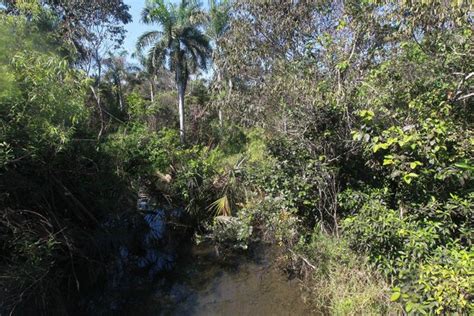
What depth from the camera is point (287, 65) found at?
787 centimetres

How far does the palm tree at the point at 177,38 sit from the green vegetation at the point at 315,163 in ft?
46.1

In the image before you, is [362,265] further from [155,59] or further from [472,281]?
[155,59]

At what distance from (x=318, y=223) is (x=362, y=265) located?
5.46 ft

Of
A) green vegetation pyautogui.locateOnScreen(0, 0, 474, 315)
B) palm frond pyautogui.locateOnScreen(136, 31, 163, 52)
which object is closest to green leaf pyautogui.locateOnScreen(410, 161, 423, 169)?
green vegetation pyautogui.locateOnScreen(0, 0, 474, 315)

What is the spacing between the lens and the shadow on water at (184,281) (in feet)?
22.9

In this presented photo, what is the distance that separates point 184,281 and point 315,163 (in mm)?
4223

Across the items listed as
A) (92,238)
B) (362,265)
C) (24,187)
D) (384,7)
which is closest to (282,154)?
(362,265)

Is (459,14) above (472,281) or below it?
above

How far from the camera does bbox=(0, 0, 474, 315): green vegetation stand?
5219mm

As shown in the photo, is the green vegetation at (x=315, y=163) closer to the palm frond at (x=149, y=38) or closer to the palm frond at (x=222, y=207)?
the palm frond at (x=222, y=207)

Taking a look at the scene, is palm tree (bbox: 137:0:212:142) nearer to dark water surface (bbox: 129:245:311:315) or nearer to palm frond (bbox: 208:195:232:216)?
palm frond (bbox: 208:195:232:216)

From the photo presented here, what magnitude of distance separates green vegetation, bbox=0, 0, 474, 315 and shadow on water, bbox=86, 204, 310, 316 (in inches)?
17.4

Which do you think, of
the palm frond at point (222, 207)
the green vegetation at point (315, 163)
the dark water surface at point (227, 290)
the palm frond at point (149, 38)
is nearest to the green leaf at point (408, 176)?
Result: the green vegetation at point (315, 163)

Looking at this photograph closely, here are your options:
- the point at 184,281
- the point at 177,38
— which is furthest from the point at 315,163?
the point at 177,38
